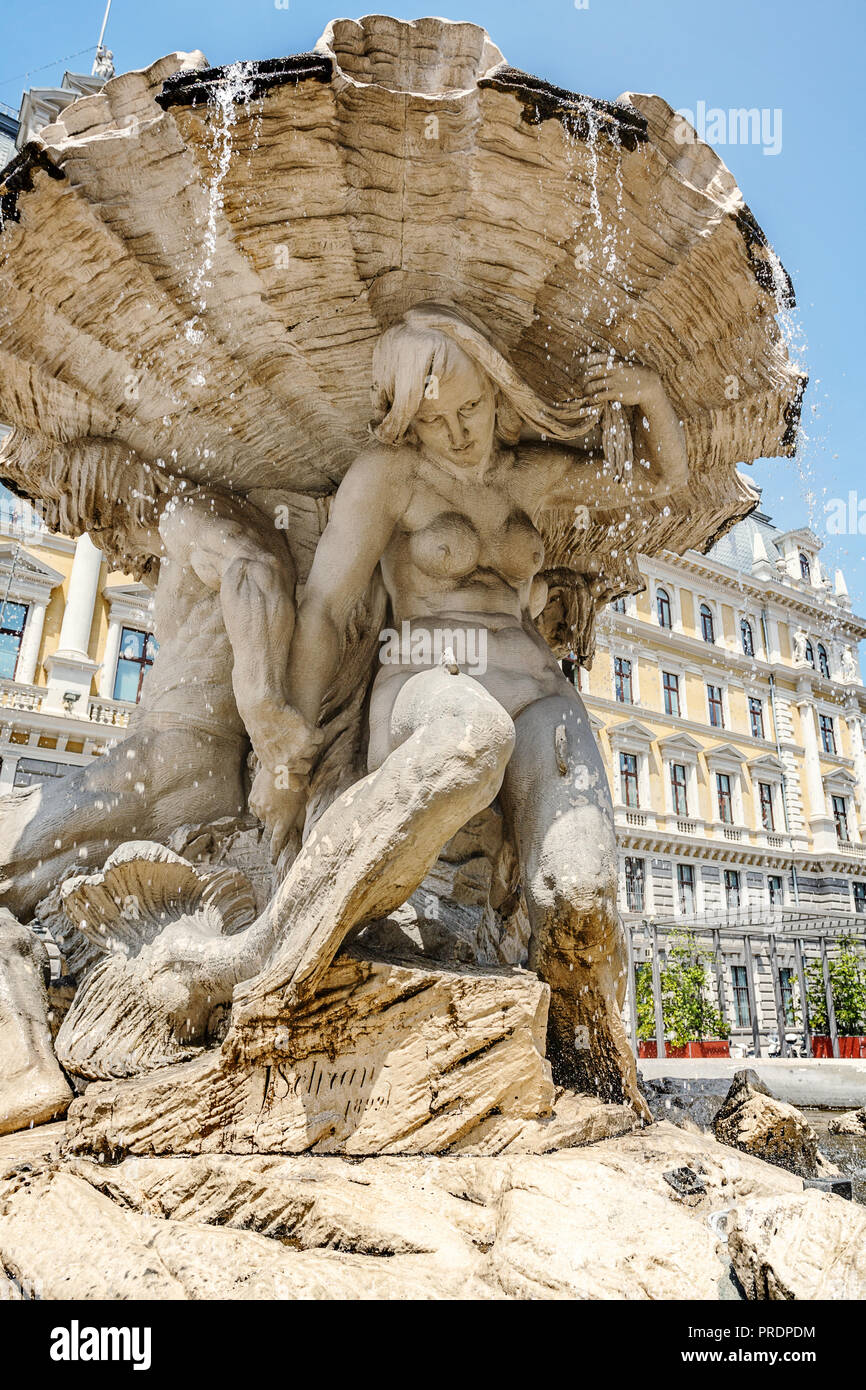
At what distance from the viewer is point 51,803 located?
12.0ft

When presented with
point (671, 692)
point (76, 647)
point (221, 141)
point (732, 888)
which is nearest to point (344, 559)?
point (221, 141)

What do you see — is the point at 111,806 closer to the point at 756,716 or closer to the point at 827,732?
the point at 756,716

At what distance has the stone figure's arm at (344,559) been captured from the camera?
3.08m

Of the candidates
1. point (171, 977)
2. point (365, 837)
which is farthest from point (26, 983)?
point (365, 837)

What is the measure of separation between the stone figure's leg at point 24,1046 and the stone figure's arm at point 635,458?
220cm

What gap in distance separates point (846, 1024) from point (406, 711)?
2231cm

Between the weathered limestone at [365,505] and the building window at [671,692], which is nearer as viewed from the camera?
the weathered limestone at [365,505]

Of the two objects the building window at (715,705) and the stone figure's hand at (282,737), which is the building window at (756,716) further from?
the stone figure's hand at (282,737)

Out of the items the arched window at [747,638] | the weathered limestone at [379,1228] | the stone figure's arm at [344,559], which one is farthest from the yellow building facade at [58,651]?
the arched window at [747,638]

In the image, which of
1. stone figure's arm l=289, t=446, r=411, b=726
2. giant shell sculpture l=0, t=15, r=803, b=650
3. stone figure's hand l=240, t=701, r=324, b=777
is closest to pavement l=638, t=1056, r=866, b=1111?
stone figure's hand l=240, t=701, r=324, b=777

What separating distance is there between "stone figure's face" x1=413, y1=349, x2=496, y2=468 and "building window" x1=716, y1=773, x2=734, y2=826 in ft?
109

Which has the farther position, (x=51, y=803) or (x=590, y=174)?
(x=51, y=803)

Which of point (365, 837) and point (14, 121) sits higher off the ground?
point (14, 121)
